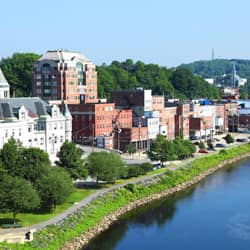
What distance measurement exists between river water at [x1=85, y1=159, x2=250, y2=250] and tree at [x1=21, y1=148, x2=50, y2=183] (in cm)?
586

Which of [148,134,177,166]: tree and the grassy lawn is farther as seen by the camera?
[148,134,177,166]: tree

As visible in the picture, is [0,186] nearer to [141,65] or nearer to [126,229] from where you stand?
[126,229]

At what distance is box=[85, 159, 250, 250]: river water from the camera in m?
39.0

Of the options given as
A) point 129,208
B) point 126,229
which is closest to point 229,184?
point 129,208

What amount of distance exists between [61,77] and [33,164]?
42957mm

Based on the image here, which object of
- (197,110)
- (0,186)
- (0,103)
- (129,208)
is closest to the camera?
(0,186)

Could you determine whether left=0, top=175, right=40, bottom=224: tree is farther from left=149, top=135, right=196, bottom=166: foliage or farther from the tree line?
the tree line

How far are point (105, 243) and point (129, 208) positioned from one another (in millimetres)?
8791

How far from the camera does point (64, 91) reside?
85.2 meters

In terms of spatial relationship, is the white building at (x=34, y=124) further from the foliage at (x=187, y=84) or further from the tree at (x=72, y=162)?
the foliage at (x=187, y=84)

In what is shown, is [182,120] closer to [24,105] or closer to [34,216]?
[24,105]

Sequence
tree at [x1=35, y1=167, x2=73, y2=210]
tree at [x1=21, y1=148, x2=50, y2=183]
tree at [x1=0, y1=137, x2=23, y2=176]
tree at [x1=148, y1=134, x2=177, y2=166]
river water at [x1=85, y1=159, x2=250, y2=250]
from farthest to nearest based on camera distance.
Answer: tree at [x1=148, y1=134, x2=177, y2=166] < tree at [x1=0, y1=137, x2=23, y2=176] < tree at [x1=21, y1=148, x2=50, y2=183] < river water at [x1=85, y1=159, x2=250, y2=250] < tree at [x1=35, y1=167, x2=73, y2=210]

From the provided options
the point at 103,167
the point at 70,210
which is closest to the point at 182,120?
the point at 103,167

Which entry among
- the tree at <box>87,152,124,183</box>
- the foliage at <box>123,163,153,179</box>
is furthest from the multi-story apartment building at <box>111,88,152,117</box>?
the tree at <box>87,152,124,183</box>
